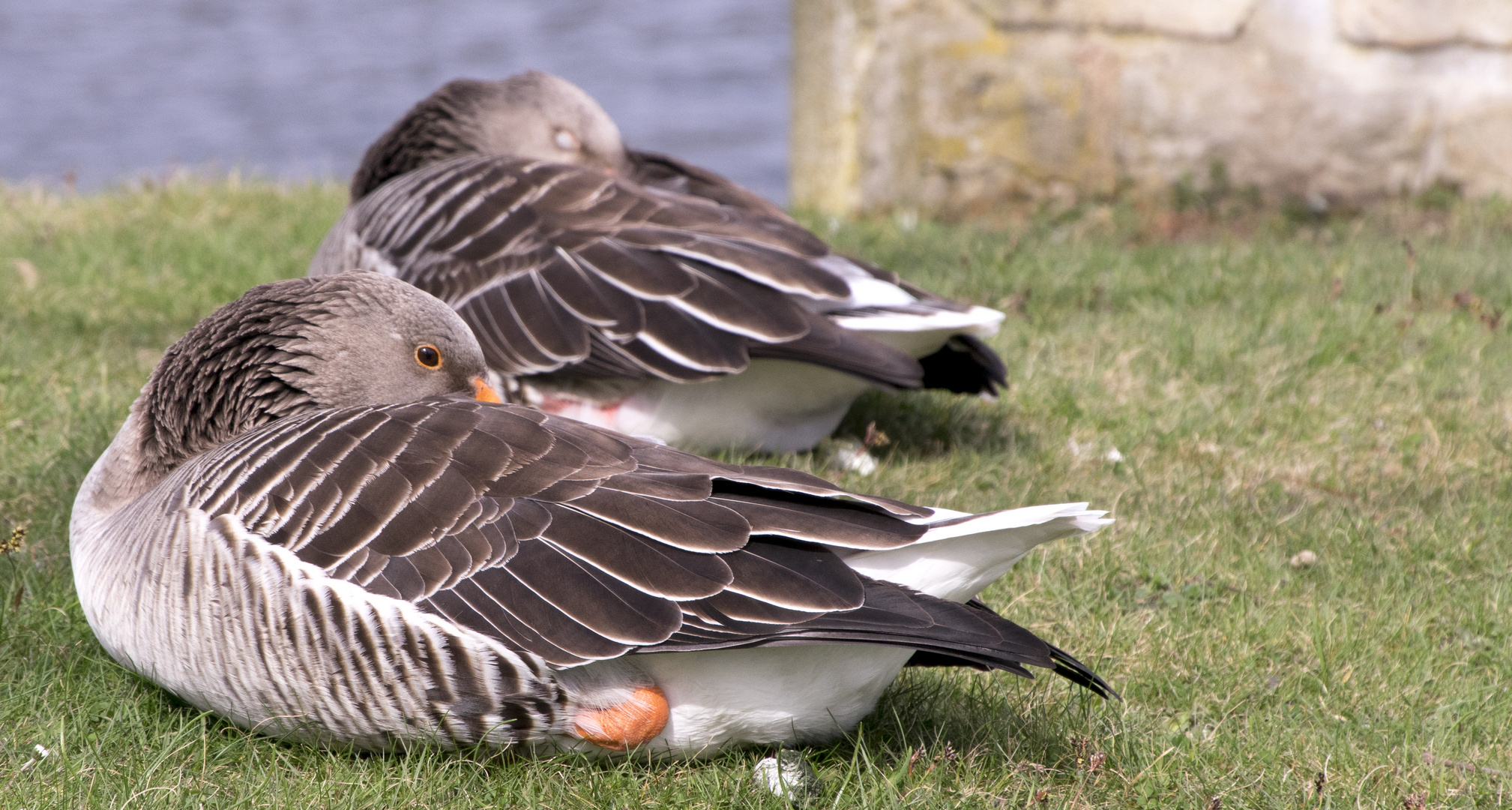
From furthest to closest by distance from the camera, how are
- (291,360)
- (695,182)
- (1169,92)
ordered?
(1169,92), (695,182), (291,360)

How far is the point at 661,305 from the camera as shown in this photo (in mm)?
4480

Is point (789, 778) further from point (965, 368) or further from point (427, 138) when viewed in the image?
point (427, 138)

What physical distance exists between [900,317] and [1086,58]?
3533mm

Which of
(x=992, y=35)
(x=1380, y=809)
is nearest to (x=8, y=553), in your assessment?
(x=1380, y=809)

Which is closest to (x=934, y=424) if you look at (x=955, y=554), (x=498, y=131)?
(x=498, y=131)

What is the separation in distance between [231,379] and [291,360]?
17cm

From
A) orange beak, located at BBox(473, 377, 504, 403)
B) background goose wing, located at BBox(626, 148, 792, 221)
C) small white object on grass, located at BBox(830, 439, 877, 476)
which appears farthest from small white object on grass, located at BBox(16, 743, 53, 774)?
background goose wing, located at BBox(626, 148, 792, 221)

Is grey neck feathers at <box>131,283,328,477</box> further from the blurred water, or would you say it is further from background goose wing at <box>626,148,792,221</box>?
the blurred water

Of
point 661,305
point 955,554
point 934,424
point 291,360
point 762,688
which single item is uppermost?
point 291,360

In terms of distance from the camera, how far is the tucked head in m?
3.44

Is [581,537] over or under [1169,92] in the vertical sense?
over

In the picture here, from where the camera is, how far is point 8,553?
12.3 feet

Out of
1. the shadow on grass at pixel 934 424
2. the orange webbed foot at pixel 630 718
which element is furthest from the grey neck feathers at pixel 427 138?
the orange webbed foot at pixel 630 718

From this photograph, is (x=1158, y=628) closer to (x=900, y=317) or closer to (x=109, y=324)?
(x=900, y=317)
